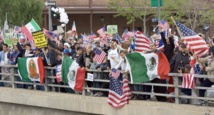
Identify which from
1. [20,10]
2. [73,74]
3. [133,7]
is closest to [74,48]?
[73,74]

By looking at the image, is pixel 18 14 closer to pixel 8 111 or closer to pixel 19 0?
pixel 19 0

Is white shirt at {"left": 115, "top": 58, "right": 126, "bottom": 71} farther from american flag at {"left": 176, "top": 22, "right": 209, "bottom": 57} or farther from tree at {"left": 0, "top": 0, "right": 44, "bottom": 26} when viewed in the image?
tree at {"left": 0, "top": 0, "right": 44, "bottom": 26}

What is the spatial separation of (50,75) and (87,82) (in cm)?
154

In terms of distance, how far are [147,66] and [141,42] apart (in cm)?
78

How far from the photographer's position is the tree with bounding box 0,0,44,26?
139 ft

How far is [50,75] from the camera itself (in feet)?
49.6

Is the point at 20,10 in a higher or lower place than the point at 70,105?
higher

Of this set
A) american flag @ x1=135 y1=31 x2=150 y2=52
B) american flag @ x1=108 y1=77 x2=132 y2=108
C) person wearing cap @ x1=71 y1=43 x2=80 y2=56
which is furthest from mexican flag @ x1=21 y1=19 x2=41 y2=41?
american flag @ x1=135 y1=31 x2=150 y2=52

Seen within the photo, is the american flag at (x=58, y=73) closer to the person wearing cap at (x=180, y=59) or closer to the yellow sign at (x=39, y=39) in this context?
the yellow sign at (x=39, y=39)

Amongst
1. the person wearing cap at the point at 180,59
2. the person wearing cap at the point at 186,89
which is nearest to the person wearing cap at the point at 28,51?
the person wearing cap at the point at 180,59

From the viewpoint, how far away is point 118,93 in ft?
41.9

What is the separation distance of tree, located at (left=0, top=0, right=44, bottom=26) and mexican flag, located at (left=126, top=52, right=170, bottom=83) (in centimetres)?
2996

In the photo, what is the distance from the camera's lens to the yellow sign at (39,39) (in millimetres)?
15055

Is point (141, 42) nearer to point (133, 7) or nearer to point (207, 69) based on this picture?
point (207, 69)
